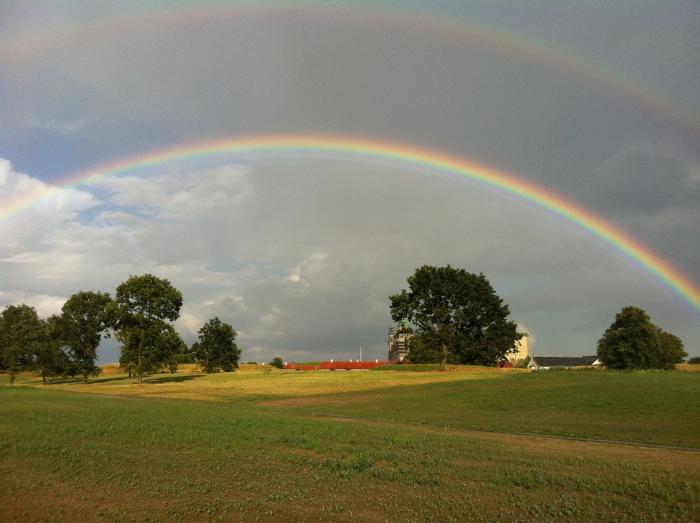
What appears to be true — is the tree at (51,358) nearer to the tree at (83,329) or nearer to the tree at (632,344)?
the tree at (83,329)

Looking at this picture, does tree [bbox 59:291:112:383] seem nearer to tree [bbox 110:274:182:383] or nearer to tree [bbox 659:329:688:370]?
A: tree [bbox 110:274:182:383]

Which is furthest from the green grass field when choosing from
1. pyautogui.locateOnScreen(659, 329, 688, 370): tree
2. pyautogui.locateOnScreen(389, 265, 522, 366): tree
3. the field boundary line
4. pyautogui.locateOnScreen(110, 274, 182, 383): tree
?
pyautogui.locateOnScreen(659, 329, 688, 370): tree

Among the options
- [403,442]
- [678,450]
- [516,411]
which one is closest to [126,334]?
[516,411]

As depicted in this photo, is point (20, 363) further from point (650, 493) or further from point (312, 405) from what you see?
point (650, 493)

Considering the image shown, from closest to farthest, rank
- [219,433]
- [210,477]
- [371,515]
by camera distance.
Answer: [371,515] → [210,477] → [219,433]

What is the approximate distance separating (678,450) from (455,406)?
2307 cm

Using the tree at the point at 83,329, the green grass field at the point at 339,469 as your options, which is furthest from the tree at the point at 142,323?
the green grass field at the point at 339,469

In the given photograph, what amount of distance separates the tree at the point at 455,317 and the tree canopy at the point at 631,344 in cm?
1753

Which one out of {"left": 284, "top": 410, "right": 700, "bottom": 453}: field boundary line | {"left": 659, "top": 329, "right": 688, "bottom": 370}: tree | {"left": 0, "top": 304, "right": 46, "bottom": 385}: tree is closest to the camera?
{"left": 284, "top": 410, "right": 700, "bottom": 453}: field boundary line

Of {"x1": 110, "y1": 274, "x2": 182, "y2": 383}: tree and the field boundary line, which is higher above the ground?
{"x1": 110, "y1": 274, "x2": 182, "y2": 383}: tree

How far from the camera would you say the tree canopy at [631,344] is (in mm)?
105688

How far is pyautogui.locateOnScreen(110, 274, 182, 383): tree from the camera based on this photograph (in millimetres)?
86688

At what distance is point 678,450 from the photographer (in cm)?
2238

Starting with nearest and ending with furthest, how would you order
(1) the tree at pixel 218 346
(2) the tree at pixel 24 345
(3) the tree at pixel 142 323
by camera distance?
(3) the tree at pixel 142 323 → (2) the tree at pixel 24 345 → (1) the tree at pixel 218 346
